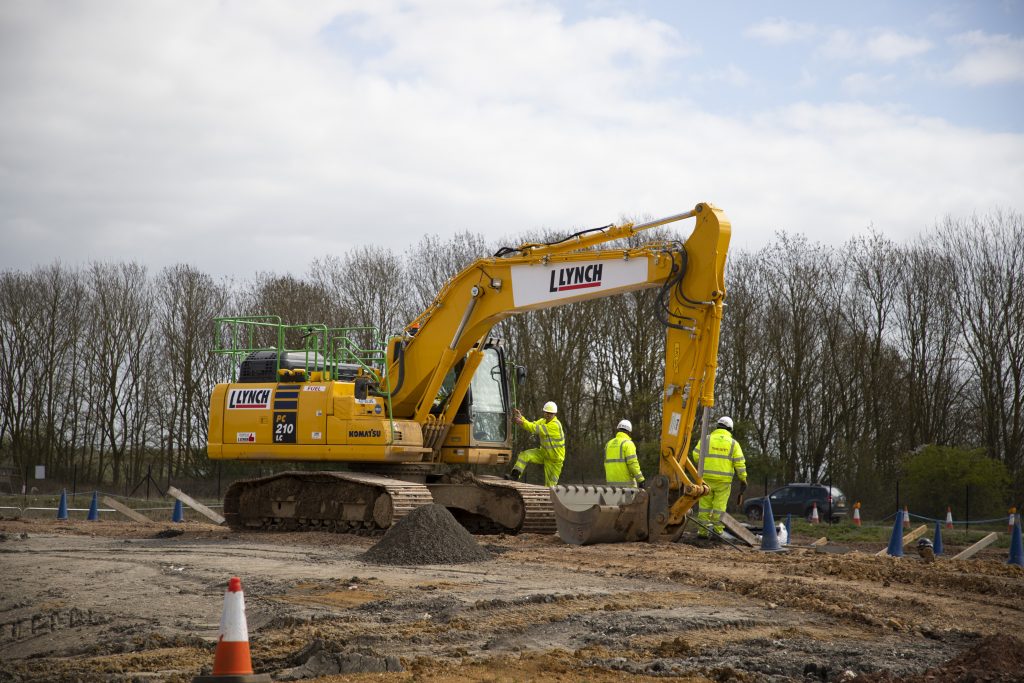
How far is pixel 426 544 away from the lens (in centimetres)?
1231

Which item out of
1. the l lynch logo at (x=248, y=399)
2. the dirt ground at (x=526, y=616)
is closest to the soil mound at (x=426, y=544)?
the dirt ground at (x=526, y=616)

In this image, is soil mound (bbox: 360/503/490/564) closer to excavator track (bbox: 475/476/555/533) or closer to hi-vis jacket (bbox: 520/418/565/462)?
excavator track (bbox: 475/476/555/533)

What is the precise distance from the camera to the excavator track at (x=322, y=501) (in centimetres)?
1499

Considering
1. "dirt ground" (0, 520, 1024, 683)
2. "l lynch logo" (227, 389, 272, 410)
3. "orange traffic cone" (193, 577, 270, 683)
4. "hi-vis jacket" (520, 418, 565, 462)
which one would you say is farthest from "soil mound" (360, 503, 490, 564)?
"orange traffic cone" (193, 577, 270, 683)

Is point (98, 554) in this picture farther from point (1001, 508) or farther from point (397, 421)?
point (1001, 508)

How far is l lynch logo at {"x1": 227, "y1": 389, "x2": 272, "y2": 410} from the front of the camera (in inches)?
647

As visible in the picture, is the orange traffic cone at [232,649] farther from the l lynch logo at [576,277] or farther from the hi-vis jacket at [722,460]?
the hi-vis jacket at [722,460]

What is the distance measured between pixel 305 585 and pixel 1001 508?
20341 mm

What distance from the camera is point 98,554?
13.2 m

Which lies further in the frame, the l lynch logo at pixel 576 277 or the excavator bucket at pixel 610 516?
the l lynch logo at pixel 576 277

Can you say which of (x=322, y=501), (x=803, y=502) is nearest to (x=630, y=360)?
(x=803, y=502)

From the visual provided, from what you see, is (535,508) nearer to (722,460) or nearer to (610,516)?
(610,516)

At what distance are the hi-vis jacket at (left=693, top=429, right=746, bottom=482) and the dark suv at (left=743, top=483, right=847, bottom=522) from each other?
42.7 feet

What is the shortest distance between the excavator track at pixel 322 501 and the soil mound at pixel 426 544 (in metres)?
1.99
